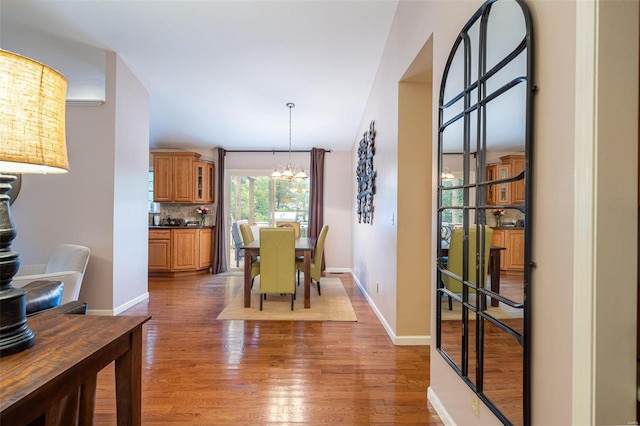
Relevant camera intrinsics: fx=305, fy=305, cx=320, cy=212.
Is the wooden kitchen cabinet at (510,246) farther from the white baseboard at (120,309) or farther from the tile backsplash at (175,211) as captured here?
the tile backsplash at (175,211)

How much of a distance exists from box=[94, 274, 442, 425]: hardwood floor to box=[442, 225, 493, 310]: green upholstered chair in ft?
2.61

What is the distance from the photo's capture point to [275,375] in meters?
2.17

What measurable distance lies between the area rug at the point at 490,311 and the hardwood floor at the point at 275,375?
0.61 m

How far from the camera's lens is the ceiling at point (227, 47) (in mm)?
2674

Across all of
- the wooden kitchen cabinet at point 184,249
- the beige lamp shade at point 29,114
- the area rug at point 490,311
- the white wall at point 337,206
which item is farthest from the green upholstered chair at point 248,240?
the beige lamp shade at point 29,114

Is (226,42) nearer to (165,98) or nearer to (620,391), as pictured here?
(165,98)

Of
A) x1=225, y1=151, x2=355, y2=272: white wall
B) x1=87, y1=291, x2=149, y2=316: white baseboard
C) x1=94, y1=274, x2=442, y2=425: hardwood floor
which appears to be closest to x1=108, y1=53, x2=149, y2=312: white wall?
x1=87, y1=291, x2=149, y2=316: white baseboard

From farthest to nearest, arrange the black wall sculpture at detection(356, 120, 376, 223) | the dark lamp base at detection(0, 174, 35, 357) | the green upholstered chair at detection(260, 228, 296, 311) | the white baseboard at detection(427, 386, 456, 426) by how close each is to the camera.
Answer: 1. the black wall sculpture at detection(356, 120, 376, 223)
2. the green upholstered chair at detection(260, 228, 296, 311)
3. the white baseboard at detection(427, 386, 456, 426)
4. the dark lamp base at detection(0, 174, 35, 357)

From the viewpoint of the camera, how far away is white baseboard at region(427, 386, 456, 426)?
163 centimetres

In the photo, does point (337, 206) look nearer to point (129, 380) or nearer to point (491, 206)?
point (491, 206)

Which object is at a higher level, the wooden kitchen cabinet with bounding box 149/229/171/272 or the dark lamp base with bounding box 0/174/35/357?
the dark lamp base with bounding box 0/174/35/357

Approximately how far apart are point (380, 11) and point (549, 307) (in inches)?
106

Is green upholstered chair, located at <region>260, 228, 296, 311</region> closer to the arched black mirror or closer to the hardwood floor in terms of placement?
the hardwood floor

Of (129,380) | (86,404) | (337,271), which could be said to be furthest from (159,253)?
(129,380)
